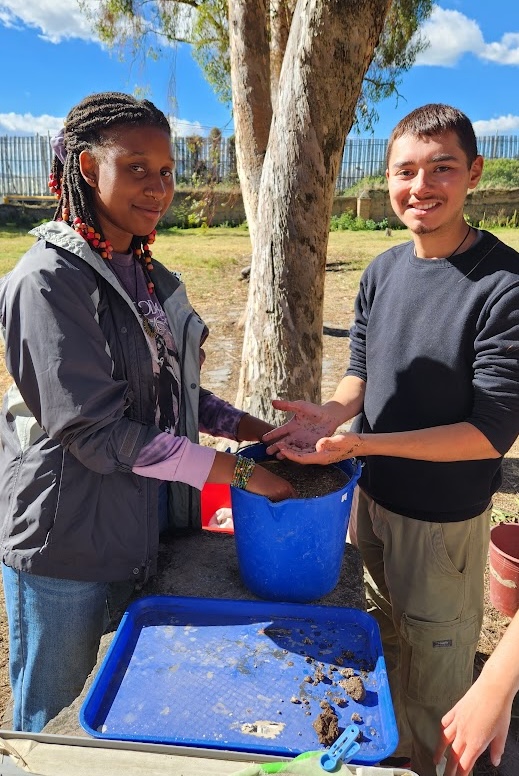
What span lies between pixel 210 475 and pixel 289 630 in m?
0.41

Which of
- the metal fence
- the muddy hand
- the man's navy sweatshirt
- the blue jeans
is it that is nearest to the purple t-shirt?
the muddy hand

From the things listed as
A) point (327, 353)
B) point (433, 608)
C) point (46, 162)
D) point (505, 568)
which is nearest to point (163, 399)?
point (433, 608)

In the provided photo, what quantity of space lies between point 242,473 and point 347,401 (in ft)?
2.00

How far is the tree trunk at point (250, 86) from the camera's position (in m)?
4.04

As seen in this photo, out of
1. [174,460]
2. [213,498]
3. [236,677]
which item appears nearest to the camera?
[236,677]

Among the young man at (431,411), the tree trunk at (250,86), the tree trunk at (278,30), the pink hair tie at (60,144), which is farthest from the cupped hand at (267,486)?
the tree trunk at (278,30)

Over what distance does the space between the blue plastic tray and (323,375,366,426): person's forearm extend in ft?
2.07

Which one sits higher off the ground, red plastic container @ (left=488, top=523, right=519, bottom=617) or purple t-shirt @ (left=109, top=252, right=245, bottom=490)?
purple t-shirt @ (left=109, top=252, right=245, bottom=490)

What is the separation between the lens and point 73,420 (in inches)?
54.1

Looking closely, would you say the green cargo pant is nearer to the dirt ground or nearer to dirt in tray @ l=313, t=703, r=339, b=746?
the dirt ground

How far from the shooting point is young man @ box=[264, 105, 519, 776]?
5.43 ft

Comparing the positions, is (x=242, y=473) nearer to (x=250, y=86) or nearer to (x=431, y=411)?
(x=431, y=411)

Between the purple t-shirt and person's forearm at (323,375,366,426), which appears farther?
person's forearm at (323,375,366,426)

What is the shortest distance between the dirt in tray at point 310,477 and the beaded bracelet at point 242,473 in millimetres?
176
